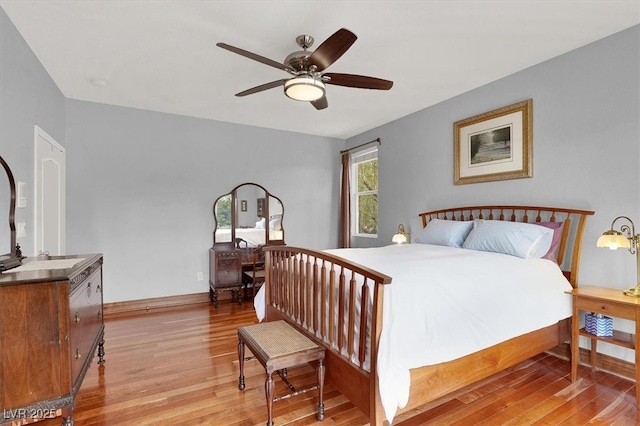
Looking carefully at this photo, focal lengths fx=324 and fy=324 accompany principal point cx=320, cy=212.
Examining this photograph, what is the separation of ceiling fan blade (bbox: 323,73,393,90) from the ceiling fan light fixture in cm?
10

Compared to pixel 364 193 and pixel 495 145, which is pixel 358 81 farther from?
pixel 364 193

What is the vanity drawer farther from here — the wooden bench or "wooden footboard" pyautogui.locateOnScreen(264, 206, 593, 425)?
the wooden bench

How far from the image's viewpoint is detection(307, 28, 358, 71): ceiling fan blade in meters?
1.86

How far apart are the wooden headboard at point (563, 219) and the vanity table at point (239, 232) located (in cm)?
294

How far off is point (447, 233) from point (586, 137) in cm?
138

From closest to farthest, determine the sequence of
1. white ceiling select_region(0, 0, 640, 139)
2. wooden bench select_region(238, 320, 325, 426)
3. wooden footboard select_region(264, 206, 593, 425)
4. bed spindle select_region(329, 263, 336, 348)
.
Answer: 1. wooden footboard select_region(264, 206, 593, 425)
2. wooden bench select_region(238, 320, 325, 426)
3. bed spindle select_region(329, 263, 336, 348)
4. white ceiling select_region(0, 0, 640, 139)

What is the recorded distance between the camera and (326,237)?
5.64 meters

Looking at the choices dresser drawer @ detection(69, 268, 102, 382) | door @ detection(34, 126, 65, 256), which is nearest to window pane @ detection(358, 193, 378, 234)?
dresser drawer @ detection(69, 268, 102, 382)

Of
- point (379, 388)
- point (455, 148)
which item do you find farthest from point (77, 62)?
point (455, 148)

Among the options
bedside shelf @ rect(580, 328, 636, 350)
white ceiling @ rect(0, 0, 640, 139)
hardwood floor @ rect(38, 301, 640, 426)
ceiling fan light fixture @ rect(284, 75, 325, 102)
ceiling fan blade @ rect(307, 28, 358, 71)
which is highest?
white ceiling @ rect(0, 0, 640, 139)

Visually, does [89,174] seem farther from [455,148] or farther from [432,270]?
[455,148]

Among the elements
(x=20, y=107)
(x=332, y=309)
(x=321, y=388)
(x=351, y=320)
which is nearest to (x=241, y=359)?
(x=321, y=388)

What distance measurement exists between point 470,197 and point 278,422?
9.72 ft

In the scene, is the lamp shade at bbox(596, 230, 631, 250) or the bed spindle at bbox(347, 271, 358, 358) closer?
the bed spindle at bbox(347, 271, 358, 358)
